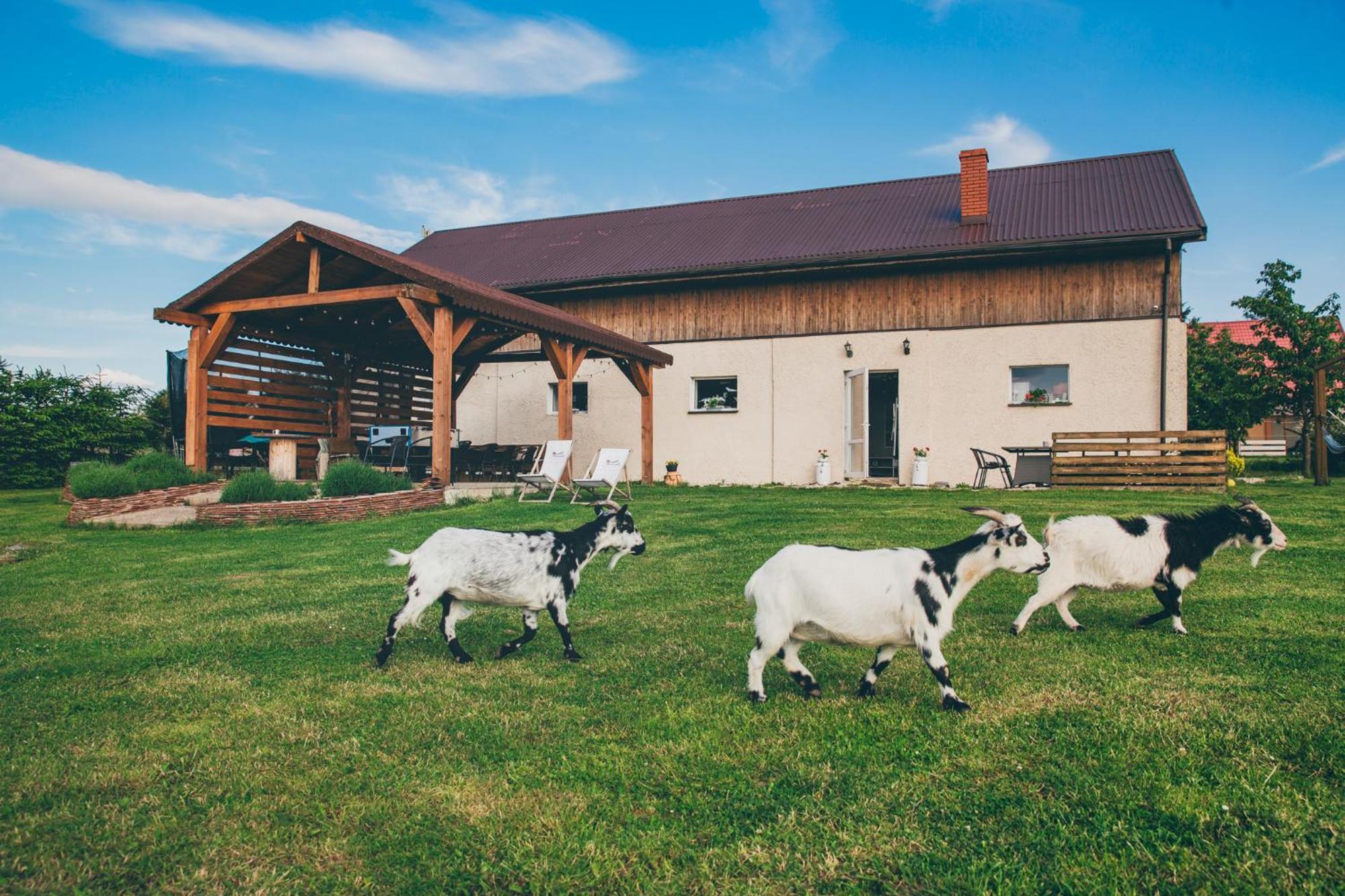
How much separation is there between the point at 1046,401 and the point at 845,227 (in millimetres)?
6318

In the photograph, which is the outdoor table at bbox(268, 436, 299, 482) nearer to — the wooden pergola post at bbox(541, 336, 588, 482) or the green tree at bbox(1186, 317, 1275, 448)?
the wooden pergola post at bbox(541, 336, 588, 482)

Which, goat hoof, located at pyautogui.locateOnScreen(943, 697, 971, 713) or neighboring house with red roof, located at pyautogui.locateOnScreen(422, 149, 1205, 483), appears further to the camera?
neighboring house with red roof, located at pyautogui.locateOnScreen(422, 149, 1205, 483)

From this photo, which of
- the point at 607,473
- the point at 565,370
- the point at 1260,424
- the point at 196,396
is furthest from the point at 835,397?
the point at 1260,424

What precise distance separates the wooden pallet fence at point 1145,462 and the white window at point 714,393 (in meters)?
6.85

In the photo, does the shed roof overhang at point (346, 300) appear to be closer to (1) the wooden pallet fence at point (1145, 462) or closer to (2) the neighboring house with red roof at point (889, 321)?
(2) the neighboring house with red roof at point (889, 321)

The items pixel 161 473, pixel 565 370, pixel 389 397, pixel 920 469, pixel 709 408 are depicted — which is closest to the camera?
pixel 161 473

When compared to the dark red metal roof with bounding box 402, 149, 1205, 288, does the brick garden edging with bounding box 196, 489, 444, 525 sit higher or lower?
lower

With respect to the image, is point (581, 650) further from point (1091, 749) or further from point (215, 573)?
point (215, 573)

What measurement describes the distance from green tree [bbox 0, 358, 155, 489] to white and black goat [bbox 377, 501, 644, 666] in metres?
18.4

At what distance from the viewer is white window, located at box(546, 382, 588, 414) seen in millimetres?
19891

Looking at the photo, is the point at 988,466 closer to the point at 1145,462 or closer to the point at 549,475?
the point at 1145,462

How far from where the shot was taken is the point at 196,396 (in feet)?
47.5

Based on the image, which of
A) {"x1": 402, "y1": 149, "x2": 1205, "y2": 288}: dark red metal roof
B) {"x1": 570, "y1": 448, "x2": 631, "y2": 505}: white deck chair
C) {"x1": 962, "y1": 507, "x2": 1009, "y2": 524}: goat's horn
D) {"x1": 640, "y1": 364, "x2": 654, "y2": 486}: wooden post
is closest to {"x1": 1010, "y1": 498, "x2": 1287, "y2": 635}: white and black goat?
{"x1": 962, "y1": 507, "x2": 1009, "y2": 524}: goat's horn

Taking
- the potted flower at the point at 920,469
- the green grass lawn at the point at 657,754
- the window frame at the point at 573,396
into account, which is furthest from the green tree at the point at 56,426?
the potted flower at the point at 920,469
